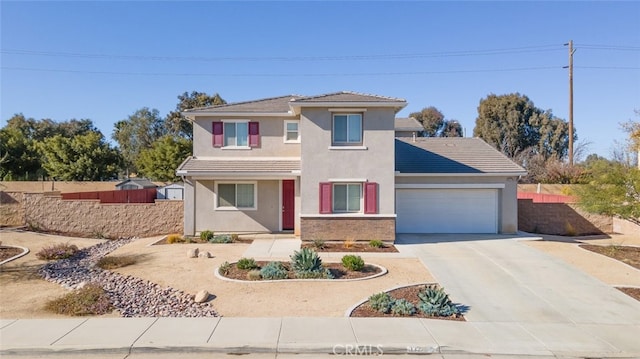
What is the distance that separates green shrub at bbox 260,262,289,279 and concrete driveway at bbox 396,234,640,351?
13.9 feet

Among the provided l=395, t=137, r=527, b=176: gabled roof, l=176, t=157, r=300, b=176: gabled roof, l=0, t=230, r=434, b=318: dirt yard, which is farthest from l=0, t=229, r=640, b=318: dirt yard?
l=395, t=137, r=527, b=176: gabled roof

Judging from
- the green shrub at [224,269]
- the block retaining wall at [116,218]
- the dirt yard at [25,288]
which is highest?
the block retaining wall at [116,218]

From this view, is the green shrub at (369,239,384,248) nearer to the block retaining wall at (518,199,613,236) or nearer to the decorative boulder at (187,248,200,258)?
the decorative boulder at (187,248,200,258)

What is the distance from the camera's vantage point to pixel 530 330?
24.2 feet

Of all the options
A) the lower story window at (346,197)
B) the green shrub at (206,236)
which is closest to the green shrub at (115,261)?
the green shrub at (206,236)

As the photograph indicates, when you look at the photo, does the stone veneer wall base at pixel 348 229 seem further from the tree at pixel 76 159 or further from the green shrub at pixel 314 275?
the tree at pixel 76 159

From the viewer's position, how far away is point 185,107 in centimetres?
5066

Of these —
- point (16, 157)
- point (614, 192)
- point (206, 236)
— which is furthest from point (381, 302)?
point (16, 157)

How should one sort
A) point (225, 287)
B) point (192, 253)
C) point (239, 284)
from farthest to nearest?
point (192, 253), point (239, 284), point (225, 287)

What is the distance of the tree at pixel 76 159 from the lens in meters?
35.3

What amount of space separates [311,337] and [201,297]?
10.5 feet

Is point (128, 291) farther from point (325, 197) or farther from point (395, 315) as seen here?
point (325, 197)

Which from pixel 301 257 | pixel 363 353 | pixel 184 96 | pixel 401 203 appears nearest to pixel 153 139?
pixel 184 96

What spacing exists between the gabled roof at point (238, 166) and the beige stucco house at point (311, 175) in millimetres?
42
